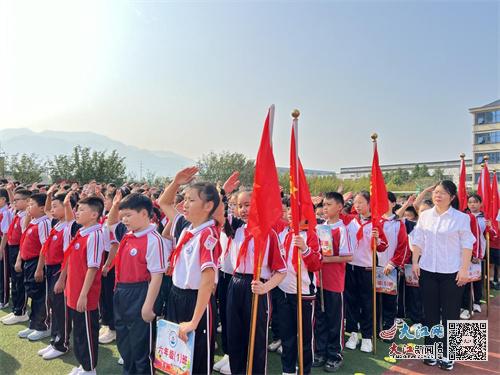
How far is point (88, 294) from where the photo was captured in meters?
3.46

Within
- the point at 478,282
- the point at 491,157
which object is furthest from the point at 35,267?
the point at 491,157

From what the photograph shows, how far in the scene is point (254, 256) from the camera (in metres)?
3.12

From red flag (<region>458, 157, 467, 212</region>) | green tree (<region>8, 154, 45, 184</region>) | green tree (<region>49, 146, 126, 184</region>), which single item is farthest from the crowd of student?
green tree (<region>49, 146, 126, 184</region>)

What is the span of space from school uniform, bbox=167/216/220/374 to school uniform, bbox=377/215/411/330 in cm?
304

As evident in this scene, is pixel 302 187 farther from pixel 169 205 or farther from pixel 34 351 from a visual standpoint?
pixel 34 351

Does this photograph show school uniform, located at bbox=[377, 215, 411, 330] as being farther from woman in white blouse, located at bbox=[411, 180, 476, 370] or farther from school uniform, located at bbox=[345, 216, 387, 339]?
woman in white blouse, located at bbox=[411, 180, 476, 370]

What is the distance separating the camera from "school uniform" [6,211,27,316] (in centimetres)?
502

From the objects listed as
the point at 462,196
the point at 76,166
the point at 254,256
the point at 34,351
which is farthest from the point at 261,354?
the point at 76,166

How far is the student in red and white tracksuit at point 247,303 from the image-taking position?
119 inches

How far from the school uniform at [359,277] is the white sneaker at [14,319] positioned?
4.37m

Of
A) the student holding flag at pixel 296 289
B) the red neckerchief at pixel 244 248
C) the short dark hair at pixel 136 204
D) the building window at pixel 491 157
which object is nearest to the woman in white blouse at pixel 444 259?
the student holding flag at pixel 296 289

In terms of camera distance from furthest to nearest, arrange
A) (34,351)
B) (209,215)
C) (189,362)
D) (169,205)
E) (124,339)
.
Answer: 1. (34,351)
2. (169,205)
3. (124,339)
4. (209,215)
5. (189,362)

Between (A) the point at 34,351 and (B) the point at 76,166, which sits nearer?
(A) the point at 34,351

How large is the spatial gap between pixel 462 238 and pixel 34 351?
4869 mm
